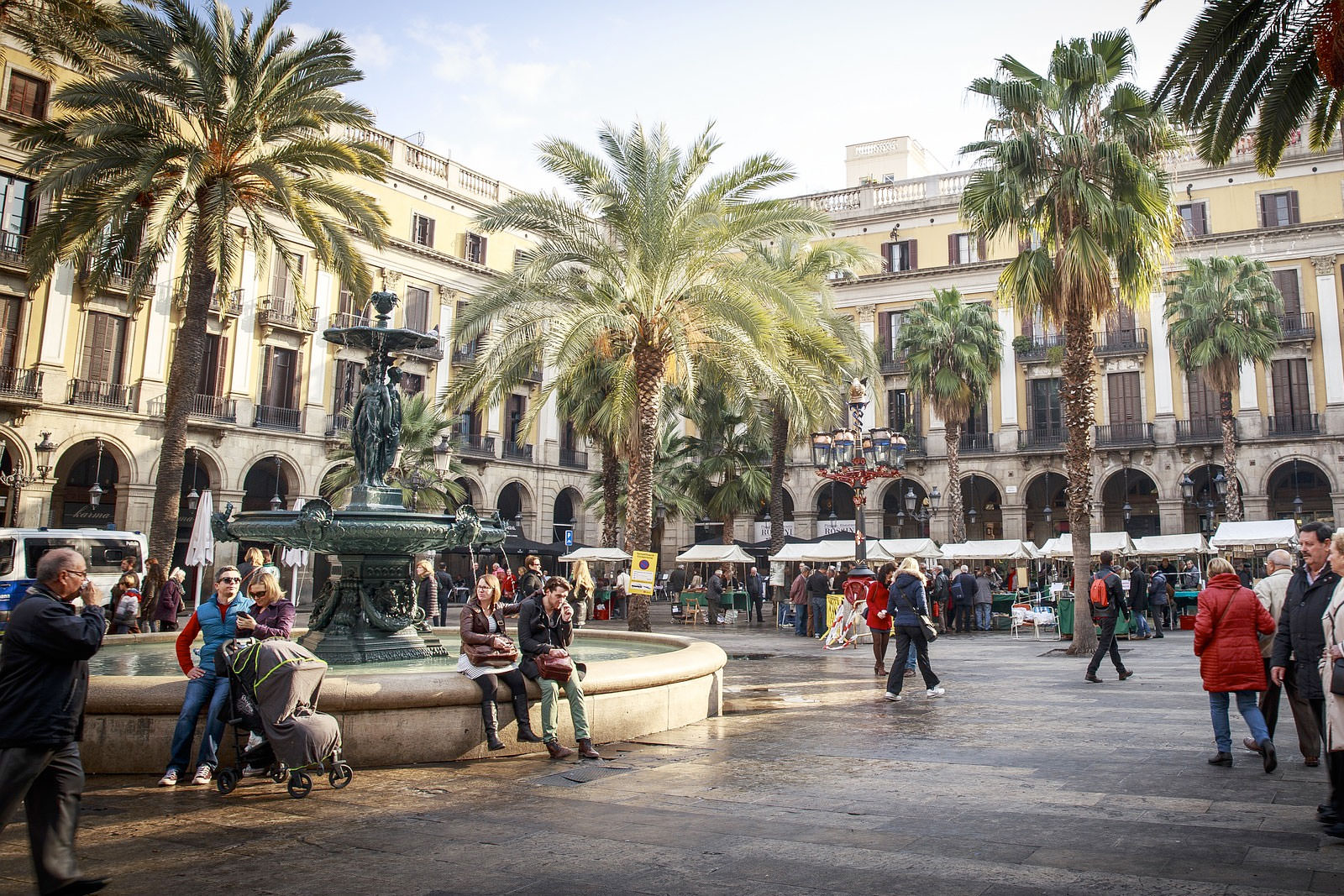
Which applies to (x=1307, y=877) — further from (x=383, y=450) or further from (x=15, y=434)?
(x=15, y=434)

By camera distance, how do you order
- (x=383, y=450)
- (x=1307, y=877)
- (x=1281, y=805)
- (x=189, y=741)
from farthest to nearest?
(x=383, y=450)
(x=189, y=741)
(x=1281, y=805)
(x=1307, y=877)

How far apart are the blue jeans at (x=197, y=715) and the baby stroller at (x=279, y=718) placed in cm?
6

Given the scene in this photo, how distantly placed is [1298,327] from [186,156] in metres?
35.0

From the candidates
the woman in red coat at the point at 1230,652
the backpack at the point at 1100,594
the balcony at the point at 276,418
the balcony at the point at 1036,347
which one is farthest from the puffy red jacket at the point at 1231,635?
the balcony at the point at 1036,347

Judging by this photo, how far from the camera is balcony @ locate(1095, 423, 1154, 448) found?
36000 mm

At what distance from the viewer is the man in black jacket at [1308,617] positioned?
5961mm

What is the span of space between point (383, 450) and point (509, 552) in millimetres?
24559

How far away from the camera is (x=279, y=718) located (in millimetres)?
5672

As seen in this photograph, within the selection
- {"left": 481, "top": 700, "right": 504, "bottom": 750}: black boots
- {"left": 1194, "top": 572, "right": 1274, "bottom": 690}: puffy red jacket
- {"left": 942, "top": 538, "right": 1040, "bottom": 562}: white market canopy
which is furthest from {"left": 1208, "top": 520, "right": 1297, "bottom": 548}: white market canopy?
{"left": 481, "top": 700, "right": 504, "bottom": 750}: black boots

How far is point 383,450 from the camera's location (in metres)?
9.34

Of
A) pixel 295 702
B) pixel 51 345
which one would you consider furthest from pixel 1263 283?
pixel 51 345

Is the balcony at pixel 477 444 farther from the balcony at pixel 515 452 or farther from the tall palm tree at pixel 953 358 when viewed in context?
the tall palm tree at pixel 953 358

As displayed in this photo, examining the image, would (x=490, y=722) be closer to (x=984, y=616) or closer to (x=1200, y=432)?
(x=984, y=616)

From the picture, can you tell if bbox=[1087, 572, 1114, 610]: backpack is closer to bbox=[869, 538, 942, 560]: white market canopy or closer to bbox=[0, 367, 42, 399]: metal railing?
bbox=[869, 538, 942, 560]: white market canopy
